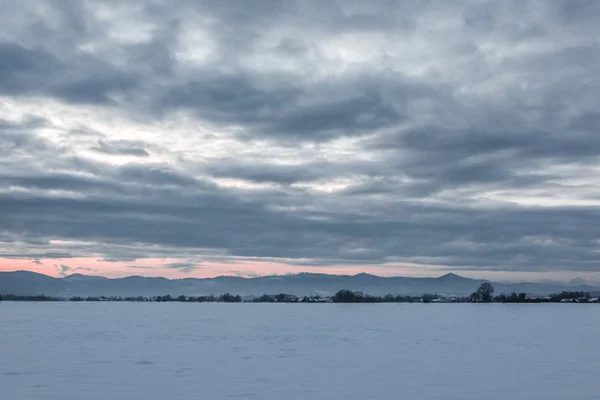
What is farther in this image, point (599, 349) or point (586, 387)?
point (599, 349)

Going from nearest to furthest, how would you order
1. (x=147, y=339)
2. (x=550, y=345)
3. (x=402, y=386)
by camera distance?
(x=402, y=386), (x=550, y=345), (x=147, y=339)

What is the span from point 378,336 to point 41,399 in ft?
163

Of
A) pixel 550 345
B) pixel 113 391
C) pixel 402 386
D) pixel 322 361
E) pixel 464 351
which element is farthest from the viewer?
pixel 550 345

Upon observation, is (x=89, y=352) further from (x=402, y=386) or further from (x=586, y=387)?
(x=586, y=387)

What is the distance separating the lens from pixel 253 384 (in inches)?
1471

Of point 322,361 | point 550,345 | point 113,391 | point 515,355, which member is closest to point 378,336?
point 550,345

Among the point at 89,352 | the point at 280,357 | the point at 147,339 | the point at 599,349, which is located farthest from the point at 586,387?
the point at 147,339

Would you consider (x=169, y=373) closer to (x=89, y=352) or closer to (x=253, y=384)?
(x=253, y=384)

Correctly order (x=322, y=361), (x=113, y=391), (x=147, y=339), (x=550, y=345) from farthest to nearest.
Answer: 1. (x=147, y=339)
2. (x=550, y=345)
3. (x=322, y=361)
4. (x=113, y=391)

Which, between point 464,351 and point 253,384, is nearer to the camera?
point 253,384

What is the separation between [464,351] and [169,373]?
1078 inches

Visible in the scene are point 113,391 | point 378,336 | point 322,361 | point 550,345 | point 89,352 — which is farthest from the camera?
point 378,336

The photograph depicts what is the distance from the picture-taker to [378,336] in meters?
76.7

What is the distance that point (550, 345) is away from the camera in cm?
6512
